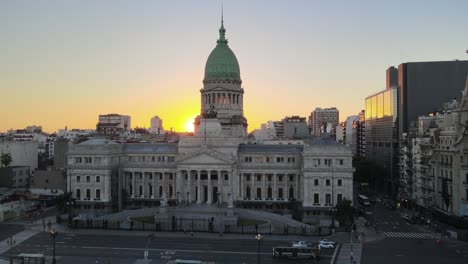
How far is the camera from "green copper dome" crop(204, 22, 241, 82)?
16425cm

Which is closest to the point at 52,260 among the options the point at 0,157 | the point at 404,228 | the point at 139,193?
the point at 139,193

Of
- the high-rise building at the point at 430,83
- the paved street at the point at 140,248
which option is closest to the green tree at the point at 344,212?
the paved street at the point at 140,248

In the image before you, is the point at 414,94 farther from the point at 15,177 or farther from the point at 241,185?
the point at 15,177

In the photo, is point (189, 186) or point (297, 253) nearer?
point (297, 253)

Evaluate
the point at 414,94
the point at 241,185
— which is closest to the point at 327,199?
the point at 241,185

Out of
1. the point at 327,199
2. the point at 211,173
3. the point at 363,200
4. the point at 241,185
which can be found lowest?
the point at 363,200

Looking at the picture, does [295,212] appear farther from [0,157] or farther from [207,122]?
[0,157]

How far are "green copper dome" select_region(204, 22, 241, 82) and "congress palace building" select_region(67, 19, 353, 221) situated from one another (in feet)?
91.1

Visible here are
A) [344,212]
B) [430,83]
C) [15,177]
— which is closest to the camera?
[344,212]

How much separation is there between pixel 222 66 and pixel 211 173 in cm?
4876

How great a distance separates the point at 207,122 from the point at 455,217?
6401 centimetres

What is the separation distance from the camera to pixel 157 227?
105m

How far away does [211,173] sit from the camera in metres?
128

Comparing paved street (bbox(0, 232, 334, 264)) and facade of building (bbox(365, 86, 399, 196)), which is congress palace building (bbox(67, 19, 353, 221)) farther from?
facade of building (bbox(365, 86, 399, 196))
